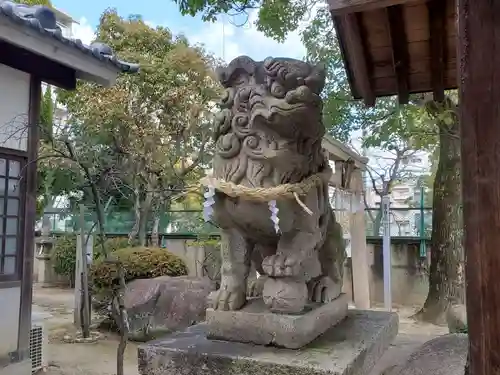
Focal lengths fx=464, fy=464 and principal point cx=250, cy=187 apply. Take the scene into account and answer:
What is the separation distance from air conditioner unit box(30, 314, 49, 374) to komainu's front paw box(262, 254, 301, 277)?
4475mm

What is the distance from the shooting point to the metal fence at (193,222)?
1081 cm

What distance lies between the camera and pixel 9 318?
16.2 feet

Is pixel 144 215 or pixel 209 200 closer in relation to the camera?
pixel 209 200

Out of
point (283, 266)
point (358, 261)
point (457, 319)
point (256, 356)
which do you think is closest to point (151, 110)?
point (358, 261)

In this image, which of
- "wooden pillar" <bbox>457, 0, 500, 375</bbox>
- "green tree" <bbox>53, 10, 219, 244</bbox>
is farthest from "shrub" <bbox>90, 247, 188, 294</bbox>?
"wooden pillar" <bbox>457, 0, 500, 375</bbox>

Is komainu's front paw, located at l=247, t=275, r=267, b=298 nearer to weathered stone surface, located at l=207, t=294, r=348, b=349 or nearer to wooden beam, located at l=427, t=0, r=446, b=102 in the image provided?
weathered stone surface, located at l=207, t=294, r=348, b=349

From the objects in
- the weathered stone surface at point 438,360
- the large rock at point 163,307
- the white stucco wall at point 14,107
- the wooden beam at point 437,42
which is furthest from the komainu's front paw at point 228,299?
the large rock at point 163,307

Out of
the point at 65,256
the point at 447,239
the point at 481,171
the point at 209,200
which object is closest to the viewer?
the point at 481,171

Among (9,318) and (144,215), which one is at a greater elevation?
(144,215)

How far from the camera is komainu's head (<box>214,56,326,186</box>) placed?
2324 millimetres

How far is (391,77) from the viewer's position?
11.1ft

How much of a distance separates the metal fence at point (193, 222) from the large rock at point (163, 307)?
2.53 metres

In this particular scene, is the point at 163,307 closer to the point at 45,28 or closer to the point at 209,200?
the point at 45,28

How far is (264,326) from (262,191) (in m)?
0.67
